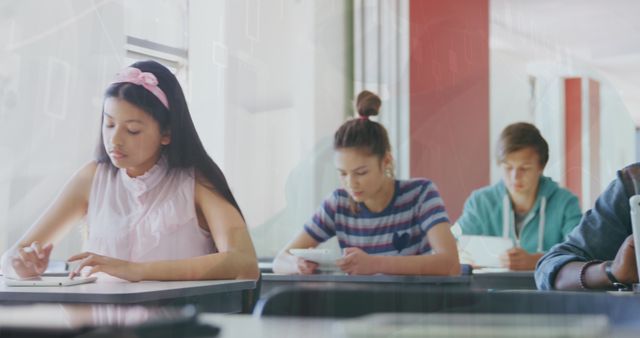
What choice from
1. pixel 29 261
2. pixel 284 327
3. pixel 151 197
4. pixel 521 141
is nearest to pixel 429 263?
pixel 521 141

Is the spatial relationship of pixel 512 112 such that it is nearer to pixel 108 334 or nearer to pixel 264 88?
pixel 264 88

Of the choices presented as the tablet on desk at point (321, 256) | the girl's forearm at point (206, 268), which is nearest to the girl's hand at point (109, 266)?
the girl's forearm at point (206, 268)

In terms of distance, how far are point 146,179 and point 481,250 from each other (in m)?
0.60

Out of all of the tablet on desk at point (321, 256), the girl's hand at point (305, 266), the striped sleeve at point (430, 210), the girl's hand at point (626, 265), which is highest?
the striped sleeve at point (430, 210)

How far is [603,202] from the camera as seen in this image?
78 cm

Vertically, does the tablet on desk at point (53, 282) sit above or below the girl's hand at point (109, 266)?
below

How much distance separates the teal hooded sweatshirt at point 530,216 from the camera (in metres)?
1.05

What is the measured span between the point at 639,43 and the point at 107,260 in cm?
62

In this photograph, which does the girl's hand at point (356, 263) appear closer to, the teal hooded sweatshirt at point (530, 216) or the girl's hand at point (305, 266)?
the girl's hand at point (305, 266)

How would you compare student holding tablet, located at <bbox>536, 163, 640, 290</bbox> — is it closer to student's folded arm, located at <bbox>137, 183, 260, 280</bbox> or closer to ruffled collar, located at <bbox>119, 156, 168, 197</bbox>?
student's folded arm, located at <bbox>137, 183, 260, 280</bbox>

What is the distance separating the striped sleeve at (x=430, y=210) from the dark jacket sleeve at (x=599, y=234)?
1.61 ft

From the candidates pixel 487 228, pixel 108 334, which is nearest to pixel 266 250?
pixel 487 228

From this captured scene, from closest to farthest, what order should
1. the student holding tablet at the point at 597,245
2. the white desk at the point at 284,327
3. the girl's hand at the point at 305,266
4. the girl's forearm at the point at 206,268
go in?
the white desk at the point at 284,327, the student holding tablet at the point at 597,245, the girl's forearm at the point at 206,268, the girl's hand at the point at 305,266

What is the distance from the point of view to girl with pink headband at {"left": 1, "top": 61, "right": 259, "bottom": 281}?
1.05m
